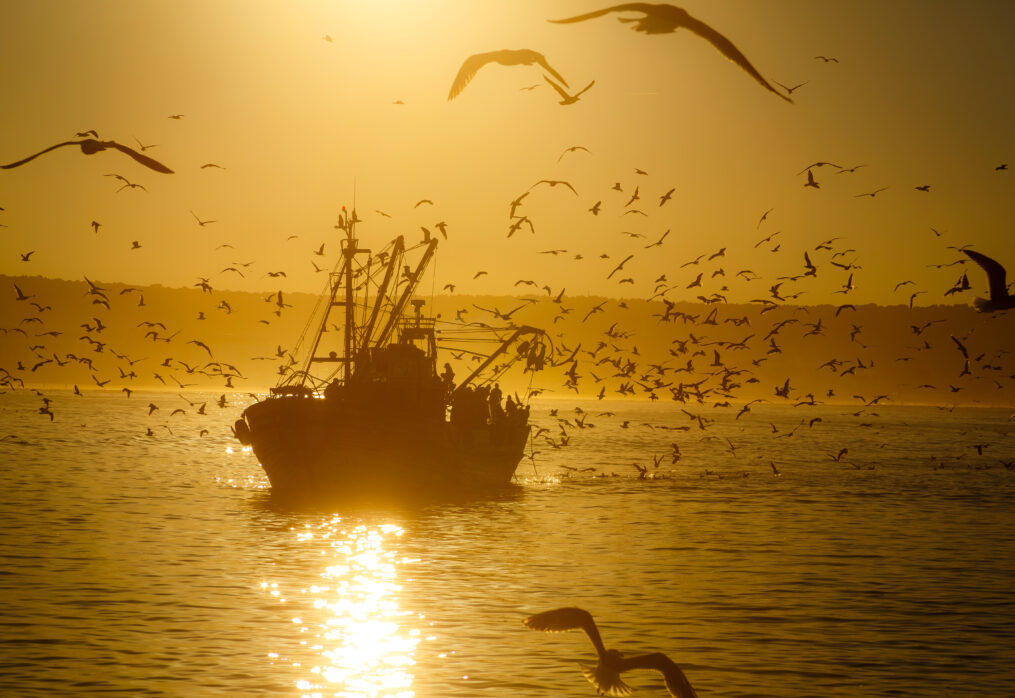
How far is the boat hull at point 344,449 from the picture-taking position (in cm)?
6738

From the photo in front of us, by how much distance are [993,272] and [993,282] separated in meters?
0.16

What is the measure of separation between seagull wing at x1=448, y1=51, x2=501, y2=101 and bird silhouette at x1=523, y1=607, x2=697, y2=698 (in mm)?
7402

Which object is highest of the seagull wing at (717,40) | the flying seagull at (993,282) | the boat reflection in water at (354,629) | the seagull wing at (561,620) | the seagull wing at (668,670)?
the seagull wing at (717,40)

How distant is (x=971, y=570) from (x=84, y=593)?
32.6m

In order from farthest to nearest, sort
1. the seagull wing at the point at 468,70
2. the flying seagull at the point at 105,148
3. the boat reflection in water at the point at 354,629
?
the boat reflection in water at the point at 354,629, the seagull wing at the point at 468,70, the flying seagull at the point at 105,148

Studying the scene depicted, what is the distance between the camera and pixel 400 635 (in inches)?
1184

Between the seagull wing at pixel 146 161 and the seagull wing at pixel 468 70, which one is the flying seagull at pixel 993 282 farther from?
the seagull wing at pixel 146 161

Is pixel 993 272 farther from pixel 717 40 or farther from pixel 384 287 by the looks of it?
pixel 384 287

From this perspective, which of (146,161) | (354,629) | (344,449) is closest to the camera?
(146,161)

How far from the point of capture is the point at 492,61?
1630cm

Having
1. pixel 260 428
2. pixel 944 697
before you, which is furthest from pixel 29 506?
pixel 944 697

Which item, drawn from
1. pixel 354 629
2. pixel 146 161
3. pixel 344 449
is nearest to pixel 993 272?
pixel 146 161

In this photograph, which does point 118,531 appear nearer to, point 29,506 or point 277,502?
point 29,506

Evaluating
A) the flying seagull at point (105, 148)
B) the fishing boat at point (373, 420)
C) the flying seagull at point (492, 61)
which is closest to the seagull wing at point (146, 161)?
the flying seagull at point (105, 148)
